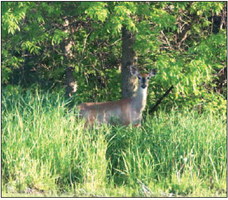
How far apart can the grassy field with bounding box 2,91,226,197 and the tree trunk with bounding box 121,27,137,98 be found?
7.28ft

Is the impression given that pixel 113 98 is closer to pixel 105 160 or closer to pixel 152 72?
pixel 152 72

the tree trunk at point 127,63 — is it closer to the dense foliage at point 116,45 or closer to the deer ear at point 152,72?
the dense foliage at point 116,45

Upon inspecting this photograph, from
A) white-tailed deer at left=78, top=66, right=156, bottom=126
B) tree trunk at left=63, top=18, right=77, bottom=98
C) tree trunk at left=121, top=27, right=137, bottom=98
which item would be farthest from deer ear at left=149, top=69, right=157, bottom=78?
tree trunk at left=63, top=18, right=77, bottom=98

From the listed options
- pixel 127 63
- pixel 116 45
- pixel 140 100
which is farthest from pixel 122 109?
pixel 116 45

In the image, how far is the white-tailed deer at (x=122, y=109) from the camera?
11.8m

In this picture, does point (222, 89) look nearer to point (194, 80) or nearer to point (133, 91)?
point (133, 91)

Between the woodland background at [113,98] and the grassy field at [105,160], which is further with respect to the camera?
the woodland background at [113,98]

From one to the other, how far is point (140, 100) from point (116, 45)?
6.98 ft

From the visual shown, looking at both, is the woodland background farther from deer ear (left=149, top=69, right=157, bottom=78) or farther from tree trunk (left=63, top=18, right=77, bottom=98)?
deer ear (left=149, top=69, right=157, bottom=78)

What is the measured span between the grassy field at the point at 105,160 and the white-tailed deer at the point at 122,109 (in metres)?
1.31

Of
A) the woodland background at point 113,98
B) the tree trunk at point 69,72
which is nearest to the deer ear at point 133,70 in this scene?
the woodland background at point 113,98

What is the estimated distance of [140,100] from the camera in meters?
12.2

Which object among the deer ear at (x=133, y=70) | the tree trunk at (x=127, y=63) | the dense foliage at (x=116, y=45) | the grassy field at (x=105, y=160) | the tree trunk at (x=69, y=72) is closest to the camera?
the grassy field at (x=105, y=160)

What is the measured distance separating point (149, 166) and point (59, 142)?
61.7 inches
